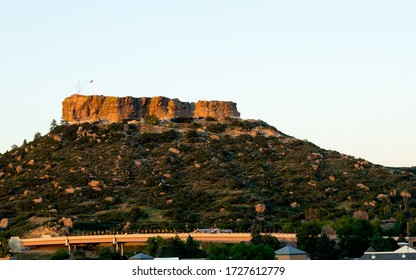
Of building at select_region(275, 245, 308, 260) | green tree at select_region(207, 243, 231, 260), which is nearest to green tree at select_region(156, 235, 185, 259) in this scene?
green tree at select_region(207, 243, 231, 260)

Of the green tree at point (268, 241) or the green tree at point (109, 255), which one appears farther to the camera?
the green tree at point (268, 241)

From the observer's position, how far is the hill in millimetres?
163875

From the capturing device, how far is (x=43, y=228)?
164 meters

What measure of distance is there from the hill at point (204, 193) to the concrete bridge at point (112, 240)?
829 cm

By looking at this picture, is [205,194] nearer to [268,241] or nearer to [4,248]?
[4,248]

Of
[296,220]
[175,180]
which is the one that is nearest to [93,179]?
[175,180]

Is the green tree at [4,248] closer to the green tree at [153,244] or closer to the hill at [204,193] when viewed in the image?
the hill at [204,193]

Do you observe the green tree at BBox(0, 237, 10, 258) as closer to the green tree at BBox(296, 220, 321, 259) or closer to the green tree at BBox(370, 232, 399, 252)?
the green tree at BBox(296, 220, 321, 259)

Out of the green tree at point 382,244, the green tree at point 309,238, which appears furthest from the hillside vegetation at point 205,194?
the green tree at point 382,244

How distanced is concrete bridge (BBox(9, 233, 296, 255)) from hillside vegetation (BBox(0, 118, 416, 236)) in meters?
8.83

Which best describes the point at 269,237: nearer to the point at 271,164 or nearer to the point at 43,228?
the point at 43,228

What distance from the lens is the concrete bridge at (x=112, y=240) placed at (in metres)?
138
